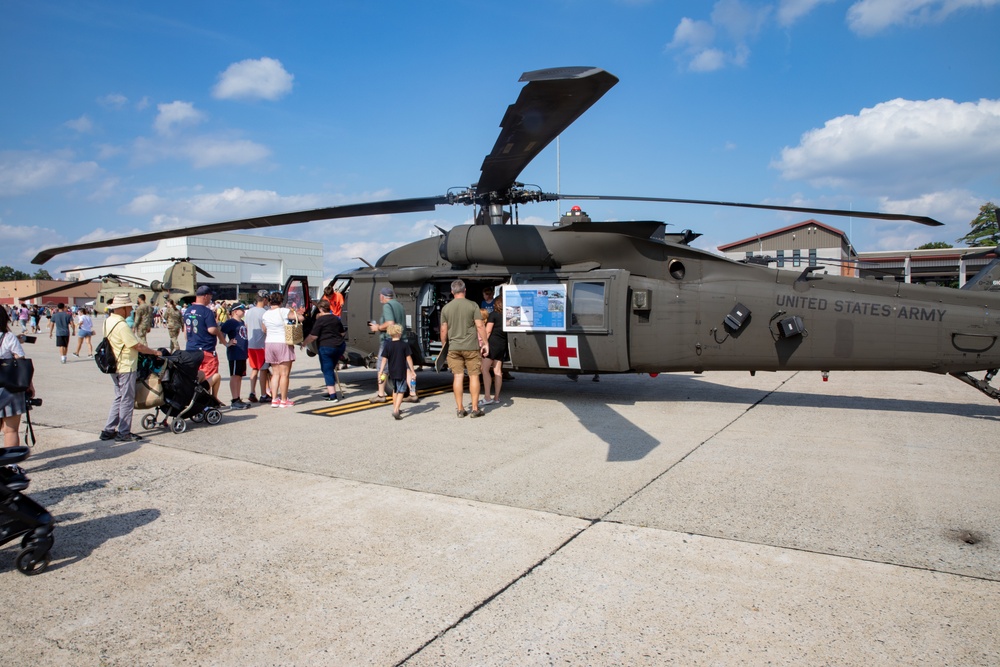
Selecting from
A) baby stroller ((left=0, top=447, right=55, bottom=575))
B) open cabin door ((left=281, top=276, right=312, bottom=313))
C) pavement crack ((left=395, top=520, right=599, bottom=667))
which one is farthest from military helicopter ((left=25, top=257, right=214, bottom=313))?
pavement crack ((left=395, top=520, right=599, bottom=667))

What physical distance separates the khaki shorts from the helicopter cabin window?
163cm

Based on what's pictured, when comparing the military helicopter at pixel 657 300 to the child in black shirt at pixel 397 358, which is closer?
the military helicopter at pixel 657 300

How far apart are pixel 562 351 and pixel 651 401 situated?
1.61m

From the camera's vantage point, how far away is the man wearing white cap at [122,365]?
21.1 feet

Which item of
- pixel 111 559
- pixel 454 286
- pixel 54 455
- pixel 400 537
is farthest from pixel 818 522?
pixel 54 455

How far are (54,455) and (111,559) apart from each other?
3.29 meters

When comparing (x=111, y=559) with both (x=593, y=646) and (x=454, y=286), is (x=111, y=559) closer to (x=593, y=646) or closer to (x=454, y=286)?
(x=593, y=646)

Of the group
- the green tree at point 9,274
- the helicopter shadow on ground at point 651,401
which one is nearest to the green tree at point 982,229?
the helicopter shadow on ground at point 651,401

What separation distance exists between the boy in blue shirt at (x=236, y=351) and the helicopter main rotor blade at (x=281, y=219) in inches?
53.9

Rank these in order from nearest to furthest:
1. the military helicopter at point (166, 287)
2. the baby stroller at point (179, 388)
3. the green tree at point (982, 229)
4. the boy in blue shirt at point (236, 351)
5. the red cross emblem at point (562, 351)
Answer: the baby stroller at point (179, 388), the red cross emblem at point (562, 351), the boy in blue shirt at point (236, 351), the military helicopter at point (166, 287), the green tree at point (982, 229)

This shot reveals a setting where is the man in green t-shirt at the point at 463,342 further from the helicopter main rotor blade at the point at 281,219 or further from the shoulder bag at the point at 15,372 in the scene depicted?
the shoulder bag at the point at 15,372

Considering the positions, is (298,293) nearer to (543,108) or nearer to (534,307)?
(534,307)

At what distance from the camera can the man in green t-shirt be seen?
7.95 m

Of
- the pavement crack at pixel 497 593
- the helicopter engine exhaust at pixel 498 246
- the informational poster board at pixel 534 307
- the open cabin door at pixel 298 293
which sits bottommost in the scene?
the pavement crack at pixel 497 593
